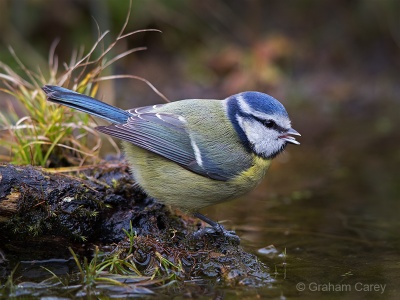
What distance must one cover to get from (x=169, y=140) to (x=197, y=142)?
20cm

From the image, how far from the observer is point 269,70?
9.66 metres

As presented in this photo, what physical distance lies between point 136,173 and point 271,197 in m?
2.31

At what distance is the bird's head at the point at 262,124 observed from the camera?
4.24m

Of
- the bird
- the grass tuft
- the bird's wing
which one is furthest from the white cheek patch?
the grass tuft

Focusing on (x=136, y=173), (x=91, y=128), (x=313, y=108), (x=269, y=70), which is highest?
(x=269, y=70)

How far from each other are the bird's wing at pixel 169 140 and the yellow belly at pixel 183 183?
0.18ft

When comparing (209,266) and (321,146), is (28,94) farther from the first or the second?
(321,146)

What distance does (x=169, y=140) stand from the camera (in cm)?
423

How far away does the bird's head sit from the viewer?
4.24 meters

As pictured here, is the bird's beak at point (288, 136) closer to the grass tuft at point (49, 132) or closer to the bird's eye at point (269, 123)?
the bird's eye at point (269, 123)

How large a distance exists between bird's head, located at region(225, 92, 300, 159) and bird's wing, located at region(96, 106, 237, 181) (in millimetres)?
332

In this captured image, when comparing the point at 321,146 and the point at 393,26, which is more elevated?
the point at 393,26

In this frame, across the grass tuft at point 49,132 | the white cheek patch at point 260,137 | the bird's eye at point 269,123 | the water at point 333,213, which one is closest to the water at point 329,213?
the water at point 333,213

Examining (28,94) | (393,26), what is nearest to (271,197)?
(28,94)
